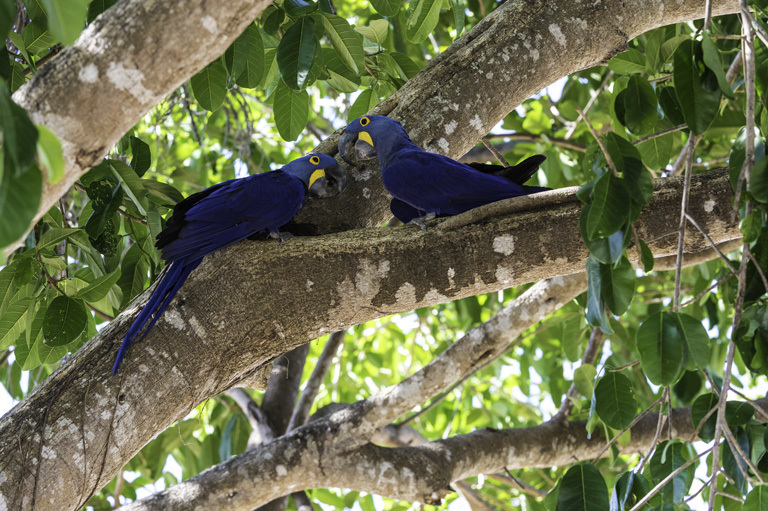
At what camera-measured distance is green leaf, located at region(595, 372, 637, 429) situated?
166cm

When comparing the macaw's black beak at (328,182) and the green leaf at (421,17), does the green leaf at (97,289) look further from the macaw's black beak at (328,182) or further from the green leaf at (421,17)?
the green leaf at (421,17)

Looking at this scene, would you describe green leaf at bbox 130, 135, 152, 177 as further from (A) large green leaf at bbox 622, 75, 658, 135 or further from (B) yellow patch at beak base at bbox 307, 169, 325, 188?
(A) large green leaf at bbox 622, 75, 658, 135

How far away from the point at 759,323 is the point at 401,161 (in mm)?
1143

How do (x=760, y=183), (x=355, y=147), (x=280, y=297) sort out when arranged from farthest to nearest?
(x=355, y=147) < (x=280, y=297) < (x=760, y=183)

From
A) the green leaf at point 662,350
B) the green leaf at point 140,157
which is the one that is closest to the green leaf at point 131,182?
the green leaf at point 140,157

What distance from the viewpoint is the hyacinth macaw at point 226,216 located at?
1.80m

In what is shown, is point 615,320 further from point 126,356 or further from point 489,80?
point 126,356

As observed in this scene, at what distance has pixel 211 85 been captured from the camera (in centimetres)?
224

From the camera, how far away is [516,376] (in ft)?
16.0

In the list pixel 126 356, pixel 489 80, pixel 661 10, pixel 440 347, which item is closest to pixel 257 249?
pixel 126 356

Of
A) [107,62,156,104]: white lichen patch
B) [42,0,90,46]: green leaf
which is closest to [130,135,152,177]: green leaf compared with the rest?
[107,62,156,104]: white lichen patch

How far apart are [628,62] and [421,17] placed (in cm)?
71

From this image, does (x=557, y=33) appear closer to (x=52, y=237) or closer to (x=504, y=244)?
(x=504, y=244)

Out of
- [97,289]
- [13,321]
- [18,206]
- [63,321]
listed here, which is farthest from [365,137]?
[18,206]
